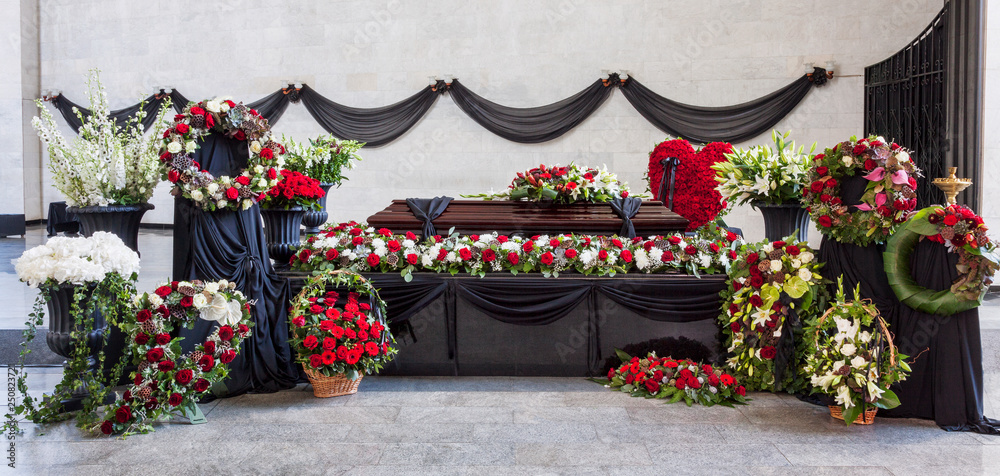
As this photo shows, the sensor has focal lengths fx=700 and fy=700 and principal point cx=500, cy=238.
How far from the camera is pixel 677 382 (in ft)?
12.0

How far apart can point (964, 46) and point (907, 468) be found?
614 centimetres

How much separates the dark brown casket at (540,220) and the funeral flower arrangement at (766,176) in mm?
420

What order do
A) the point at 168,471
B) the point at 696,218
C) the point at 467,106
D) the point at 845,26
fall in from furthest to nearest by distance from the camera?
the point at 467,106, the point at 845,26, the point at 696,218, the point at 168,471

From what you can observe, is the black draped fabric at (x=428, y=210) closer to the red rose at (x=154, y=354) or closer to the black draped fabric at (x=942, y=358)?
the red rose at (x=154, y=354)

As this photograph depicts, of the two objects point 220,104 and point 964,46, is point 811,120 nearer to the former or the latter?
point 964,46

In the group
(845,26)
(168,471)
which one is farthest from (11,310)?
(845,26)

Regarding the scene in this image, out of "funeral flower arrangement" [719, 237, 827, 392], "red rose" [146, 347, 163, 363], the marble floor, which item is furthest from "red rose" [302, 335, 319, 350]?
"funeral flower arrangement" [719, 237, 827, 392]

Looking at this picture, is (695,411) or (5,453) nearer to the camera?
(5,453)

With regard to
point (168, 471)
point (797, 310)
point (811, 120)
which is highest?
point (811, 120)

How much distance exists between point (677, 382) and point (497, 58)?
759 centimetres

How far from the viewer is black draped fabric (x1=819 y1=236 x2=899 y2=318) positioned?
338 centimetres

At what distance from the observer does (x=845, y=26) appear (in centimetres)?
932

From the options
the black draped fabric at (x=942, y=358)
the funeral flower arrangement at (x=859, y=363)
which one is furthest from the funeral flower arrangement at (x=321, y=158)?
the black draped fabric at (x=942, y=358)

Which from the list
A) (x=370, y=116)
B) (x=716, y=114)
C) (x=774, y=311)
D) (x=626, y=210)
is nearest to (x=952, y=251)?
(x=774, y=311)
